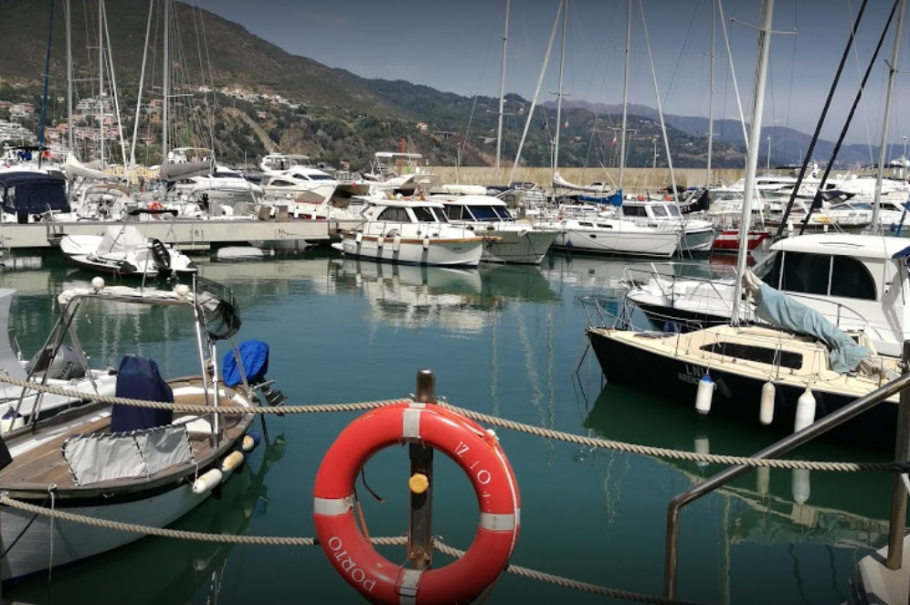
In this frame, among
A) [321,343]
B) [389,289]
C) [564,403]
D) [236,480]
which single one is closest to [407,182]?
[389,289]

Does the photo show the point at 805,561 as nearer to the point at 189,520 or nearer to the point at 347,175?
the point at 189,520

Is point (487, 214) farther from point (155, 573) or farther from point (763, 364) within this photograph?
point (155, 573)

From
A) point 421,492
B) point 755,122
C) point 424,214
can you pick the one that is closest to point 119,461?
point 421,492

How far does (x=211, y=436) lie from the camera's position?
905 cm

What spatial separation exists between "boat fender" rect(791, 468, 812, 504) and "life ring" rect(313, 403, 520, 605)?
7502mm

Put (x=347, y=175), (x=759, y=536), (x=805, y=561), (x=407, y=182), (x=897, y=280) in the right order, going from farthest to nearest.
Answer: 1. (x=347, y=175)
2. (x=407, y=182)
3. (x=897, y=280)
4. (x=759, y=536)
5. (x=805, y=561)

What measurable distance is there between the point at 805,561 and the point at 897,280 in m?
6.95

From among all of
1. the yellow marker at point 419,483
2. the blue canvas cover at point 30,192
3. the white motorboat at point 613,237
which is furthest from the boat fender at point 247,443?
the blue canvas cover at point 30,192

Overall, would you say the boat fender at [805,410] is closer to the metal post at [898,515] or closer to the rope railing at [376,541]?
the rope railing at [376,541]

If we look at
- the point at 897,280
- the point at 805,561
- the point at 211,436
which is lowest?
the point at 805,561

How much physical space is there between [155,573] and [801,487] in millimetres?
7887

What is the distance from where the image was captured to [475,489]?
4.27 meters

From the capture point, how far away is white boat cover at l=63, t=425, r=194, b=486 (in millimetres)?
7445

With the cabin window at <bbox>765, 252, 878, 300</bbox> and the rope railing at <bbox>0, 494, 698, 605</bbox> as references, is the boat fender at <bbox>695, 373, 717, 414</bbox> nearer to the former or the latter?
the cabin window at <bbox>765, 252, 878, 300</bbox>
